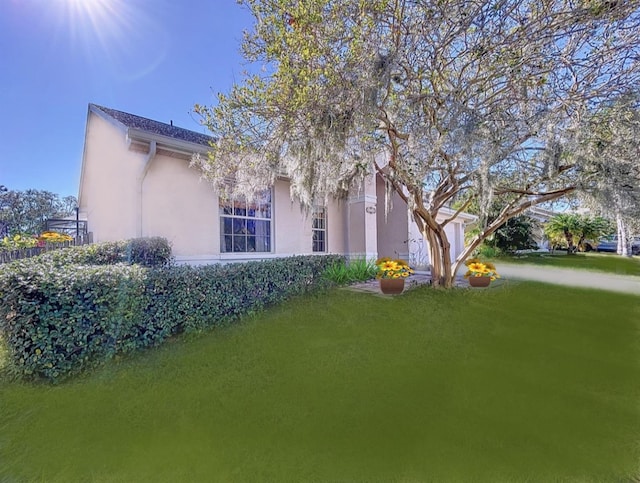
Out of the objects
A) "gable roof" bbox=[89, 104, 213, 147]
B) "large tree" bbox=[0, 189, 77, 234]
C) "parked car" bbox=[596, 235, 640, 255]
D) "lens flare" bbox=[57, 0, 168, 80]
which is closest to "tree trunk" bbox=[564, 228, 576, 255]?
"parked car" bbox=[596, 235, 640, 255]

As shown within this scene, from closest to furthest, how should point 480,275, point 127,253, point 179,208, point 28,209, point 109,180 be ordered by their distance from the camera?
1. point 127,253
2. point 179,208
3. point 480,275
4. point 109,180
5. point 28,209

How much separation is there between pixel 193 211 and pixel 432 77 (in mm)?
5890

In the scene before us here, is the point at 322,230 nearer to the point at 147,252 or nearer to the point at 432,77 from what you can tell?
the point at 147,252

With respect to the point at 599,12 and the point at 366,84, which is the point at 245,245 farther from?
the point at 599,12

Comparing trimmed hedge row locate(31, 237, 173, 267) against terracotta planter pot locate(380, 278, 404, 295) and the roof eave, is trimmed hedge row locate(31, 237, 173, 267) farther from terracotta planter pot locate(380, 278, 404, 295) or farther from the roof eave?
terracotta planter pot locate(380, 278, 404, 295)

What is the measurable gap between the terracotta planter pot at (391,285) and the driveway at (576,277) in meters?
5.05

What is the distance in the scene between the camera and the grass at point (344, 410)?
2391 mm

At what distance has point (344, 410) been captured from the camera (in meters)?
3.01

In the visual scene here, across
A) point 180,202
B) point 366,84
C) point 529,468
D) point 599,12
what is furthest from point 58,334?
point 599,12

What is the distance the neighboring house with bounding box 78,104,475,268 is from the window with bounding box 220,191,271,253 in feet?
0.09

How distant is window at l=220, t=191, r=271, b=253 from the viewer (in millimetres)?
7863

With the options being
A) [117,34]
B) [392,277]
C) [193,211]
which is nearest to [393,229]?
[392,277]

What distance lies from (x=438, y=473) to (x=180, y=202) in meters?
7.02

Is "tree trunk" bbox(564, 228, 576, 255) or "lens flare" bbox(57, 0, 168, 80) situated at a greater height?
"lens flare" bbox(57, 0, 168, 80)
